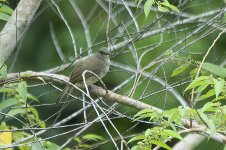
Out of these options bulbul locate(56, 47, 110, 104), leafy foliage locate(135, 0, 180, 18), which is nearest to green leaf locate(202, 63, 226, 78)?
leafy foliage locate(135, 0, 180, 18)

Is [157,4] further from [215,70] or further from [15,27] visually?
[15,27]

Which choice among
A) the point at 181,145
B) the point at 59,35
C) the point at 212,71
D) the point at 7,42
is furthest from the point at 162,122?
the point at 59,35

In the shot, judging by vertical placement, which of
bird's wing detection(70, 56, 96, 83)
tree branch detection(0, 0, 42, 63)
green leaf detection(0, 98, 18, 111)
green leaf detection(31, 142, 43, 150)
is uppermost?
tree branch detection(0, 0, 42, 63)

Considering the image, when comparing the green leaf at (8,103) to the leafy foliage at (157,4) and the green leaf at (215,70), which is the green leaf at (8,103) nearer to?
the leafy foliage at (157,4)

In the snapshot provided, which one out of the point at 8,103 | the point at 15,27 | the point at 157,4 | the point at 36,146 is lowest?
the point at 36,146

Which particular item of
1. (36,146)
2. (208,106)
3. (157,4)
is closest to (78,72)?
(157,4)

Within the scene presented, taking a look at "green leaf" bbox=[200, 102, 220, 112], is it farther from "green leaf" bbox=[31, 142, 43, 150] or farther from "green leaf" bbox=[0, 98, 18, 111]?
"green leaf" bbox=[0, 98, 18, 111]

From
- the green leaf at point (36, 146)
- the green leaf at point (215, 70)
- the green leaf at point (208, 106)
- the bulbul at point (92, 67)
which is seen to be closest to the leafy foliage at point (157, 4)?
the green leaf at point (215, 70)

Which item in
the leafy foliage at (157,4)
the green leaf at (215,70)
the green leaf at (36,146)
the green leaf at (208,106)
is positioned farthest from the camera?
the green leaf at (215,70)

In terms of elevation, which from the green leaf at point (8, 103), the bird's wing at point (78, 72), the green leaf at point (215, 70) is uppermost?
the green leaf at point (215, 70)

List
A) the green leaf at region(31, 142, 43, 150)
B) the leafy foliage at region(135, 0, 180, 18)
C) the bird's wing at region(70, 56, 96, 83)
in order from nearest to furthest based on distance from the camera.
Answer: the leafy foliage at region(135, 0, 180, 18) < the green leaf at region(31, 142, 43, 150) < the bird's wing at region(70, 56, 96, 83)

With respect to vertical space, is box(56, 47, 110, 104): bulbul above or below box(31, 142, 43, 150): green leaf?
above

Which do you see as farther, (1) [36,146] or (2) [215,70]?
(2) [215,70]

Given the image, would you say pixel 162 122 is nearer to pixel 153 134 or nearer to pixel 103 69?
pixel 153 134
